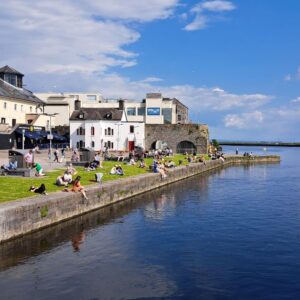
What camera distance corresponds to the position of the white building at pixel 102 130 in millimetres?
83750

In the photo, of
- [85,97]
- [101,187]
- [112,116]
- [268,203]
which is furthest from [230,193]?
[85,97]

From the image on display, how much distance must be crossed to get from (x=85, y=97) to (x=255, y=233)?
355 ft

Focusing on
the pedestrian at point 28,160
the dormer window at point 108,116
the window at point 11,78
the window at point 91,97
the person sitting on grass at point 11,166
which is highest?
the window at point 91,97

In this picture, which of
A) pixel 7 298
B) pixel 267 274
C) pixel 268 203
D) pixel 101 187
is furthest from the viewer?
pixel 268 203

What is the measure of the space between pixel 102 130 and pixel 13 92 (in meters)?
16.9

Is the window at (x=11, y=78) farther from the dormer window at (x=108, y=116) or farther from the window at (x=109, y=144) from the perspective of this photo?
the window at (x=109, y=144)

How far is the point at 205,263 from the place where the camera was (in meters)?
19.6

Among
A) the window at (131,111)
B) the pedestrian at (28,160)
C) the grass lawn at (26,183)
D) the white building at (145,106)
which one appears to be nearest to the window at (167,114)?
the white building at (145,106)

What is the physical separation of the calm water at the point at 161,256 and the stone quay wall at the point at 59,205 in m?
0.62

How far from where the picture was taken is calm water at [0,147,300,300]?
53.7ft

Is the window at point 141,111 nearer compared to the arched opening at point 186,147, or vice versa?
the arched opening at point 186,147

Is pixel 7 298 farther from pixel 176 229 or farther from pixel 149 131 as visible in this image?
pixel 149 131

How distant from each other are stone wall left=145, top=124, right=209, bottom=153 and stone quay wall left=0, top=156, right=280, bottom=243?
45.3 meters

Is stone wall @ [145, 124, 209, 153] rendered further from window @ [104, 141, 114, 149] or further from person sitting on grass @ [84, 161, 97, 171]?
person sitting on grass @ [84, 161, 97, 171]
